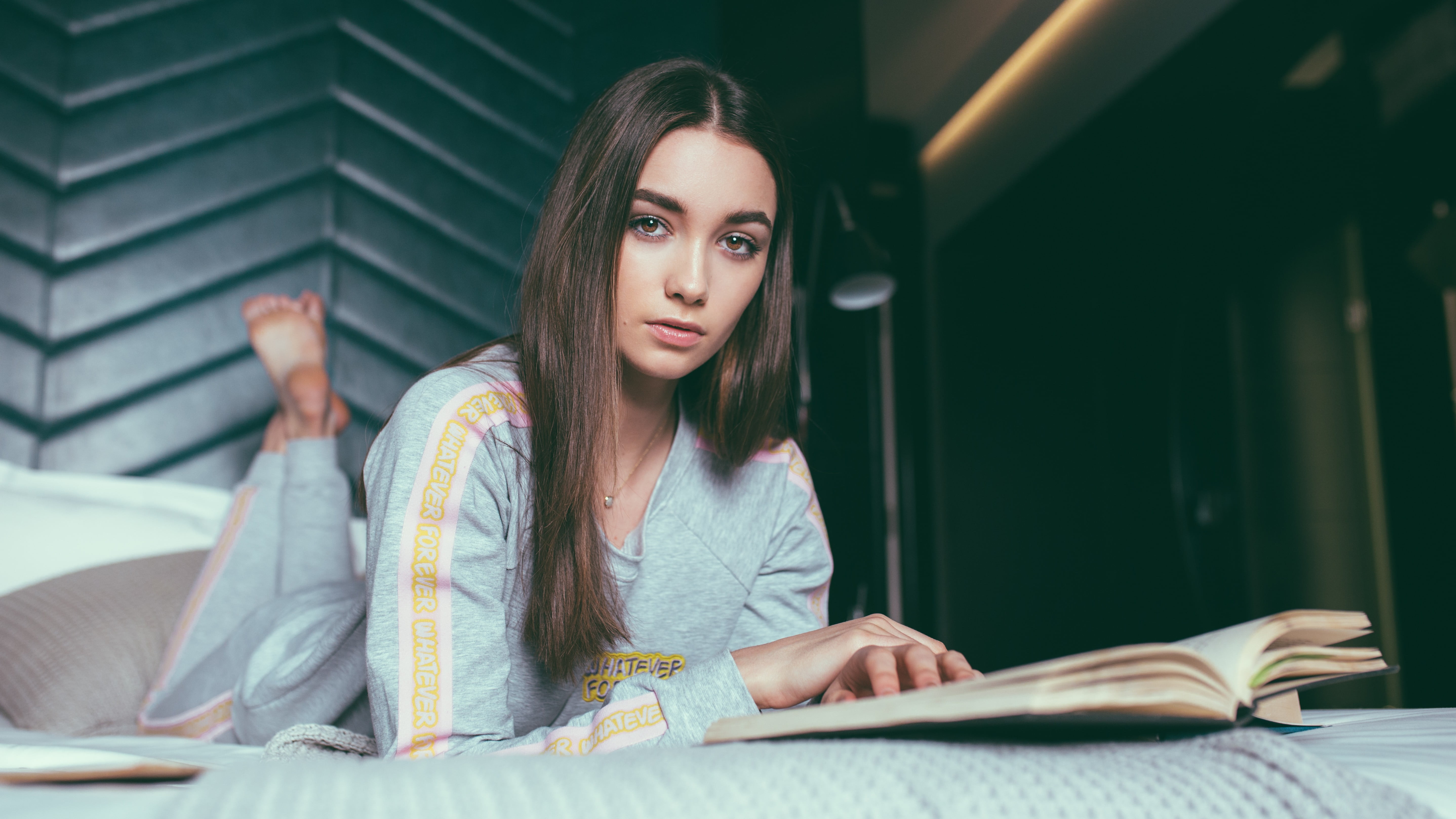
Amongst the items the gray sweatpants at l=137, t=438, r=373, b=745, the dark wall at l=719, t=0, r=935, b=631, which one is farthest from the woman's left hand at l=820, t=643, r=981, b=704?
the dark wall at l=719, t=0, r=935, b=631

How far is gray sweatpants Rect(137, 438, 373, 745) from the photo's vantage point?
96 centimetres

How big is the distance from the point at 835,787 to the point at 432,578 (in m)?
0.45

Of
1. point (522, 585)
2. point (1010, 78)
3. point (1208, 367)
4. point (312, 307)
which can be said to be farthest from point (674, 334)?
point (1010, 78)

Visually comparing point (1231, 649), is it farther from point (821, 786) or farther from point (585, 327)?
point (585, 327)

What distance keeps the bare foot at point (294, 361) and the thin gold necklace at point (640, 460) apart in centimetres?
76

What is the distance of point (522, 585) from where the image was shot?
0.86 metres

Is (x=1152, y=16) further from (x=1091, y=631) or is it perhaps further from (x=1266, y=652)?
(x=1266, y=652)

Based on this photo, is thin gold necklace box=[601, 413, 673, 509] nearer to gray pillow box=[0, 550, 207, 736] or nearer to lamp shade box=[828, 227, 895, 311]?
gray pillow box=[0, 550, 207, 736]

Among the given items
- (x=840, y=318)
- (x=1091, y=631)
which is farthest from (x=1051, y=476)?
(x=840, y=318)

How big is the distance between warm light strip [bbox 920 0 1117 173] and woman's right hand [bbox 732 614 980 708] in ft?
8.93

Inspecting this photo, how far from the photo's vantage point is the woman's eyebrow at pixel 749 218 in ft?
2.95

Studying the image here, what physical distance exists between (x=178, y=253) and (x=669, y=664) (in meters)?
1.55

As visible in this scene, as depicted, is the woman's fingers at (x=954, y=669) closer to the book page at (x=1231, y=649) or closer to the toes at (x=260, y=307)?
the book page at (x=1231, y=649)

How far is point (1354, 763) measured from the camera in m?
0.53
